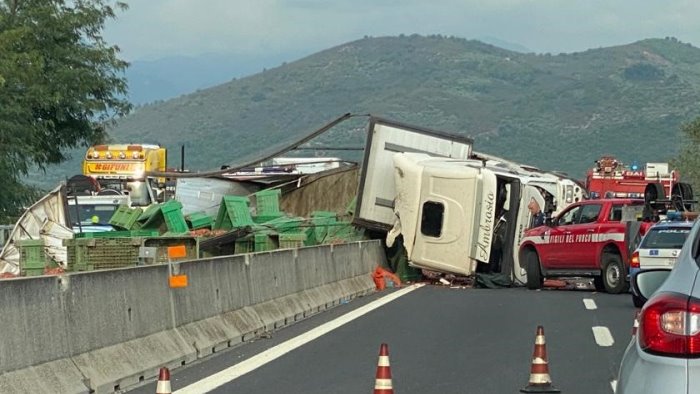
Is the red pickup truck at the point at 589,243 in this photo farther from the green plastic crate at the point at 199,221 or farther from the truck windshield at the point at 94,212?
the truck windshield at the point at 94,212

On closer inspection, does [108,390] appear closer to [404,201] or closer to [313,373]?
[313,373]

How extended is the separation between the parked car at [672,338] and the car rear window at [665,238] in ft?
54.5

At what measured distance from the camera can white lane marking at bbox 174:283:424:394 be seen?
11.7 m

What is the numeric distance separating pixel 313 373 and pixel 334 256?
35.4ft

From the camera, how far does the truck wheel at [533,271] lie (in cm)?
2848

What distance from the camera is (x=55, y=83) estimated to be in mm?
45625

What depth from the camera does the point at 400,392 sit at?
37.0ft

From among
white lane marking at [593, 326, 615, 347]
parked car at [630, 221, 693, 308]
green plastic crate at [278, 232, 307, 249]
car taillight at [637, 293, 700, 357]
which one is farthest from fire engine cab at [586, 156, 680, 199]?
car taillight at [637, 293, 700, 357]

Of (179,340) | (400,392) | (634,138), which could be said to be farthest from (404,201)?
(634,138)

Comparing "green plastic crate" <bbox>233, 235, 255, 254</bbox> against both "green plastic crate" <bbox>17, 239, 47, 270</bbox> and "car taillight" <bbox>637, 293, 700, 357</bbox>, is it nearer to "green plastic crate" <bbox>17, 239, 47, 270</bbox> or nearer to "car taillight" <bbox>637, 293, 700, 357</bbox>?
"green plastic crate" <bbox>17, 239, 47, 270</bbox>

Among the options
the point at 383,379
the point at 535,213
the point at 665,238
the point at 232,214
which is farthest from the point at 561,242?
the point at 383,379

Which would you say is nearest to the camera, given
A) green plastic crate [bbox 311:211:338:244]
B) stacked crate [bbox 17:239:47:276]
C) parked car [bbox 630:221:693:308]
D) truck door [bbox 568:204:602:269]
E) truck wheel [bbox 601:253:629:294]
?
parked car [bbox 630:221:693:308]

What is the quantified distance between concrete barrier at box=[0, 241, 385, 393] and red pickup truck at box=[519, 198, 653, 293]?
338 inches

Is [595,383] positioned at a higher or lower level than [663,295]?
lower
